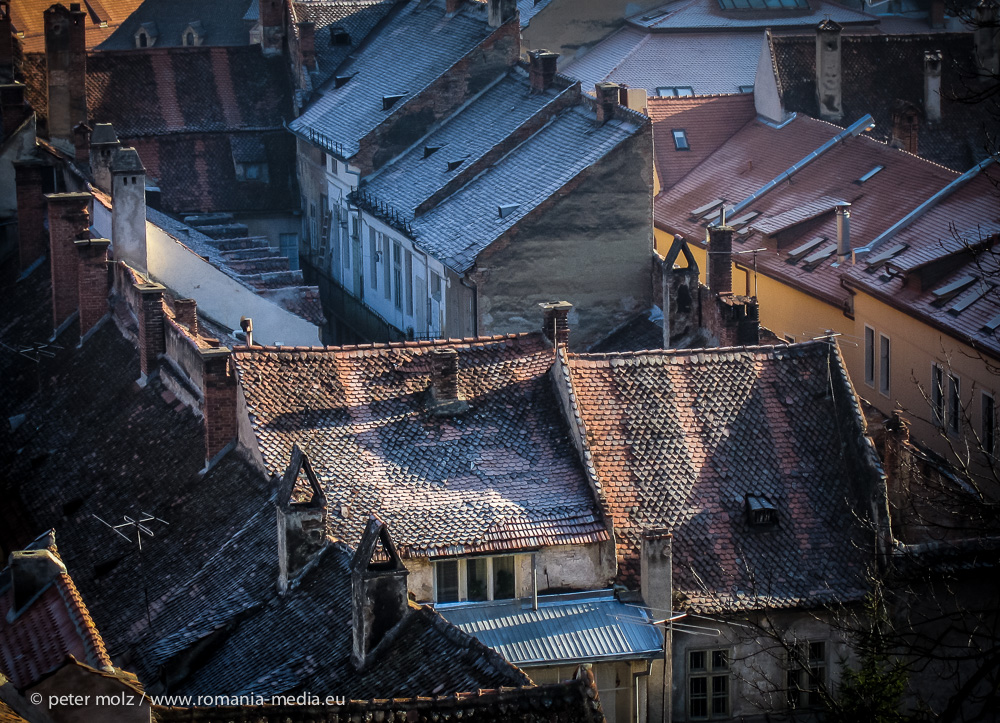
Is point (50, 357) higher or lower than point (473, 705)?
lower

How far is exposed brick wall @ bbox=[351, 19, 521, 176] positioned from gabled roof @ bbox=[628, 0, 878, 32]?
15095 millimetres

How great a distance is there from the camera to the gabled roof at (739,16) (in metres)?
75.8

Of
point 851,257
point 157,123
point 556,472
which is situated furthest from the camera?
point 157,123

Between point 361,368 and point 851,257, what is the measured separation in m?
21.6

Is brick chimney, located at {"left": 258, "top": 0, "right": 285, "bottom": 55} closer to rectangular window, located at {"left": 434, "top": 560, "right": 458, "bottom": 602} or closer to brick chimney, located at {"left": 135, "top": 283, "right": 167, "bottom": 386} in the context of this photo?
brick chimney, located at {"left": 135, "top": 283, "right": 167, "bottom": 386}

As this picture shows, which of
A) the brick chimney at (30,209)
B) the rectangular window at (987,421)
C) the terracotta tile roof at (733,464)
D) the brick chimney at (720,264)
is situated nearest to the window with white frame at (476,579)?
the terracotta tile roof at (733,464)

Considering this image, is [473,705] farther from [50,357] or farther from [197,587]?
[50,357]

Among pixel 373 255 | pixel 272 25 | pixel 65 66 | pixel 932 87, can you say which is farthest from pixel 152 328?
pixel 932 87

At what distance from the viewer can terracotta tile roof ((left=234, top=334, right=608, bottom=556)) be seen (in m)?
32.6

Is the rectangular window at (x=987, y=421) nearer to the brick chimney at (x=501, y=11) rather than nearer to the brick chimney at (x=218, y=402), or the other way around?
the brick chimney at (x=218, y=402)

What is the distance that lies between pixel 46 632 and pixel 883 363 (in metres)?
29.9

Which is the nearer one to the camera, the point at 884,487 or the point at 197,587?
the point at 197,587

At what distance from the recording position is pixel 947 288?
1873 inches

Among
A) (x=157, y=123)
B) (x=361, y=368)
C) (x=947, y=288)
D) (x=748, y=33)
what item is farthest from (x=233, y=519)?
(x=748, y=33)
